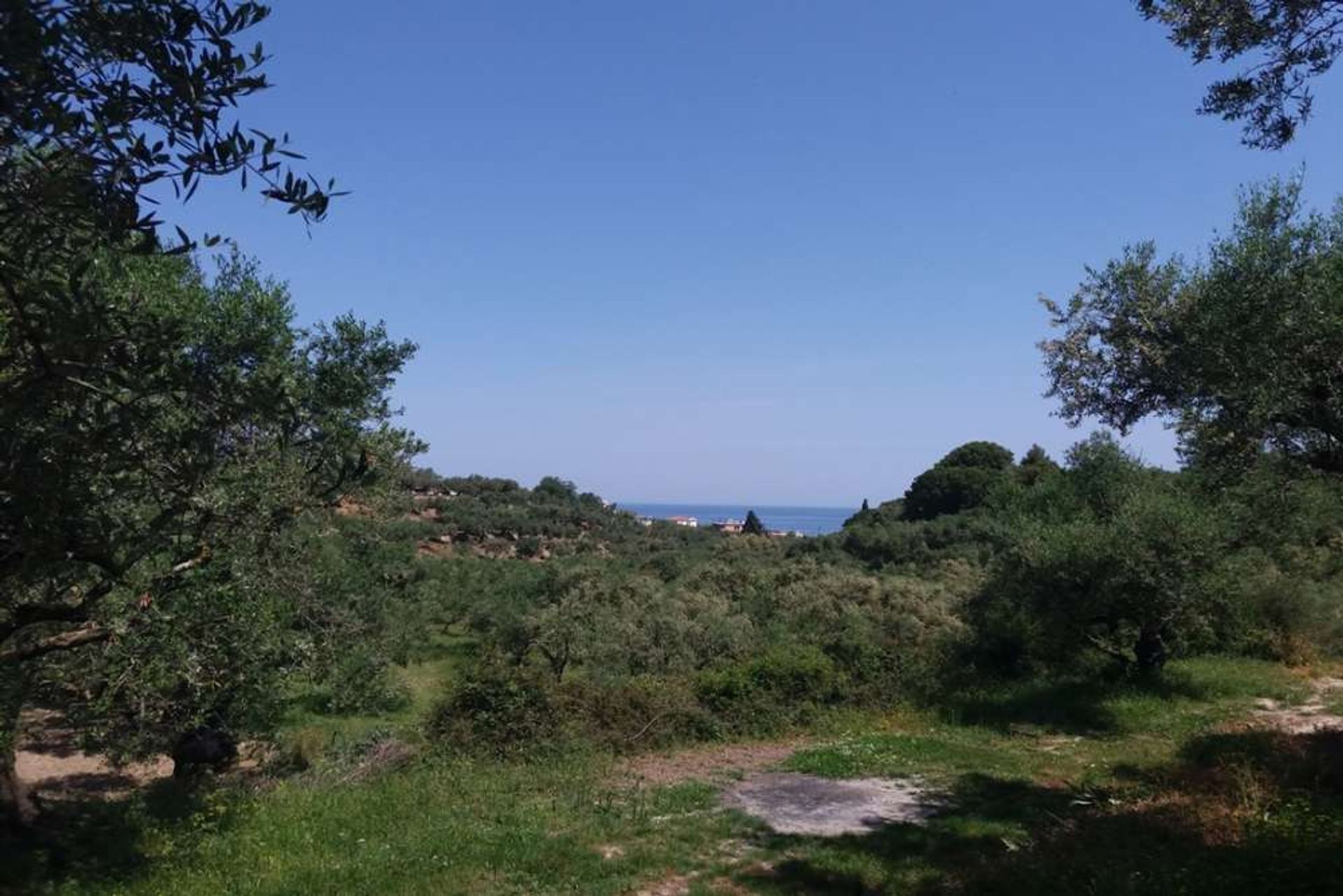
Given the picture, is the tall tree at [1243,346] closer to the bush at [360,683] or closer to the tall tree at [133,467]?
the tall tree at [133,467]

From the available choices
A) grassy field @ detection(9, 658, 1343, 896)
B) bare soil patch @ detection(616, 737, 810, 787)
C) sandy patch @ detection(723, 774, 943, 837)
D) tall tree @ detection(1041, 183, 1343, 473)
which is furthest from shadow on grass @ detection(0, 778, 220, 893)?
tall tree @ detection(1041, 183, 1343, 473)

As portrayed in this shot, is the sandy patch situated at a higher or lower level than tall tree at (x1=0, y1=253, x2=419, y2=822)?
lower

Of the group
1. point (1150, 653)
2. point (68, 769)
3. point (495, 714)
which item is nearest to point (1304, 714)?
point (1150, 653)

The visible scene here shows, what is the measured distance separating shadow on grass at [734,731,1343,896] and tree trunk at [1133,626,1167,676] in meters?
6.66

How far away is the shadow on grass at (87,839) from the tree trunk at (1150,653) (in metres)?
18.0

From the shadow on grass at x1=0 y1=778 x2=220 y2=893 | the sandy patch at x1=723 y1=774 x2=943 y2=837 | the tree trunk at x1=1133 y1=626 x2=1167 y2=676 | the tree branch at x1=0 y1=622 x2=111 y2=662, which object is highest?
the tree branch at x1=0 y1=622 x2=111 y2=662

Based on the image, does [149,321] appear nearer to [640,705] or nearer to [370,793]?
[370,793]

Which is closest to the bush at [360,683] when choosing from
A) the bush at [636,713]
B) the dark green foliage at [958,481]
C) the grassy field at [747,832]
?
the grassy field at [747,832]

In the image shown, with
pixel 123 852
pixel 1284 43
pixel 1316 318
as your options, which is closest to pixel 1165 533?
pixel 1316 318

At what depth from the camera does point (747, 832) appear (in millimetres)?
10484

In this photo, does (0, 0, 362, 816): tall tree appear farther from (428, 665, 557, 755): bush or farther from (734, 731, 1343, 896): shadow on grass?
(428, 665, 557, 755): bush

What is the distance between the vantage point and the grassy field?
8.07 m

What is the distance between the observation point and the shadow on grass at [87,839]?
1005 centimetres

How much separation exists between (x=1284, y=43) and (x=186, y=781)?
18.5 m
